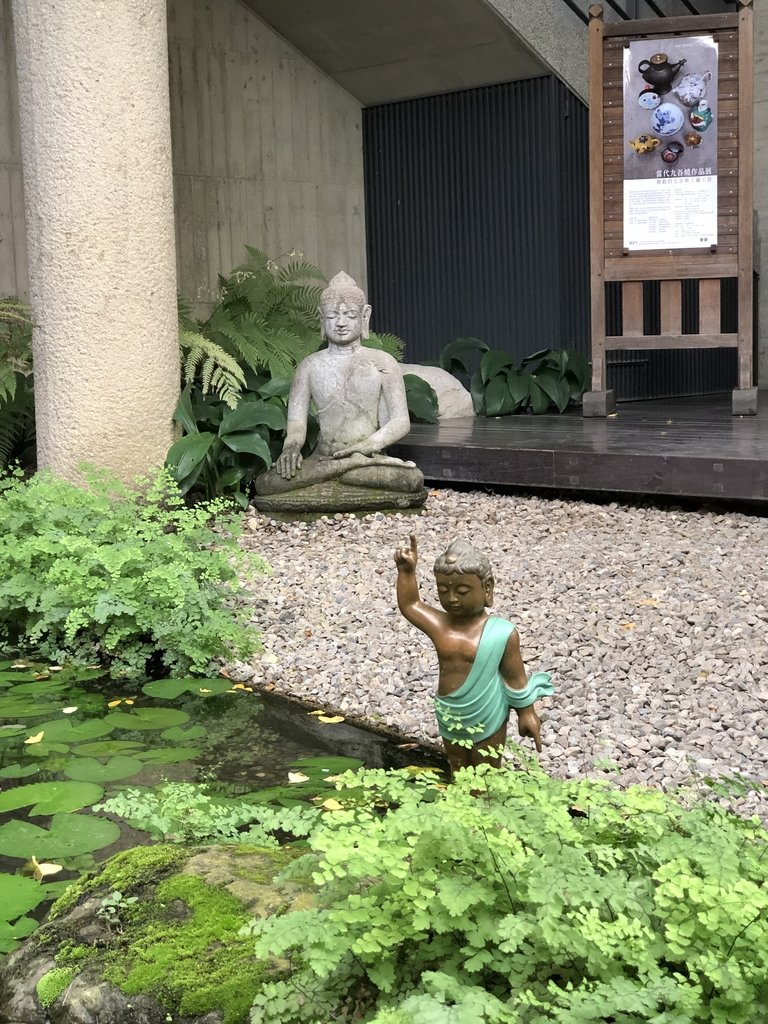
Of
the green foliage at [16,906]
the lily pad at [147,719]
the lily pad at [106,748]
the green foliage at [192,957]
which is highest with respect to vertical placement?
the green foliage at [192,957]

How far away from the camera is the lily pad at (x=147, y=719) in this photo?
11.4ft

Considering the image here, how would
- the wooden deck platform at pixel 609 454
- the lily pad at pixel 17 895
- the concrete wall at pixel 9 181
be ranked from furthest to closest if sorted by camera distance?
the concrete wall at pixel 9 181
the wooden deck platform at pixel 609 454
the lily pad at pixel 17 895

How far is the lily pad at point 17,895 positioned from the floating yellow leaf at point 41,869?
26mm

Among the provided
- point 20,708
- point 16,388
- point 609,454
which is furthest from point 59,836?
point 16,388

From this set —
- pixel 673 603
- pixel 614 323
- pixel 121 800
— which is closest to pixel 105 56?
pixel 673 603

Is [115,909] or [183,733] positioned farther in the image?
[183,733]

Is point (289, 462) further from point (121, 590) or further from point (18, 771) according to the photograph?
point (18, 771)

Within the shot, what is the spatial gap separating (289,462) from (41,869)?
3584mm

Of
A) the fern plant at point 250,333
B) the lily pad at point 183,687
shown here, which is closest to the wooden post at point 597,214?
the fern plant at point 250,333

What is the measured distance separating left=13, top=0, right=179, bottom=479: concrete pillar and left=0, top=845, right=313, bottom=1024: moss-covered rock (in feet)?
12.2

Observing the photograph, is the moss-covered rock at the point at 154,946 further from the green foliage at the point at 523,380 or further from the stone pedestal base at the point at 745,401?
the green foliage at the point at 523,380

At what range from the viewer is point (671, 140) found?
7.32 meters

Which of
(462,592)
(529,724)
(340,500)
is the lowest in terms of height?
(529,724)

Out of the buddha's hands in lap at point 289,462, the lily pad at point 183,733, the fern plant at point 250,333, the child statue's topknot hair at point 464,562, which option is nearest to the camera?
the child statue's topknot hair at point 464,562
